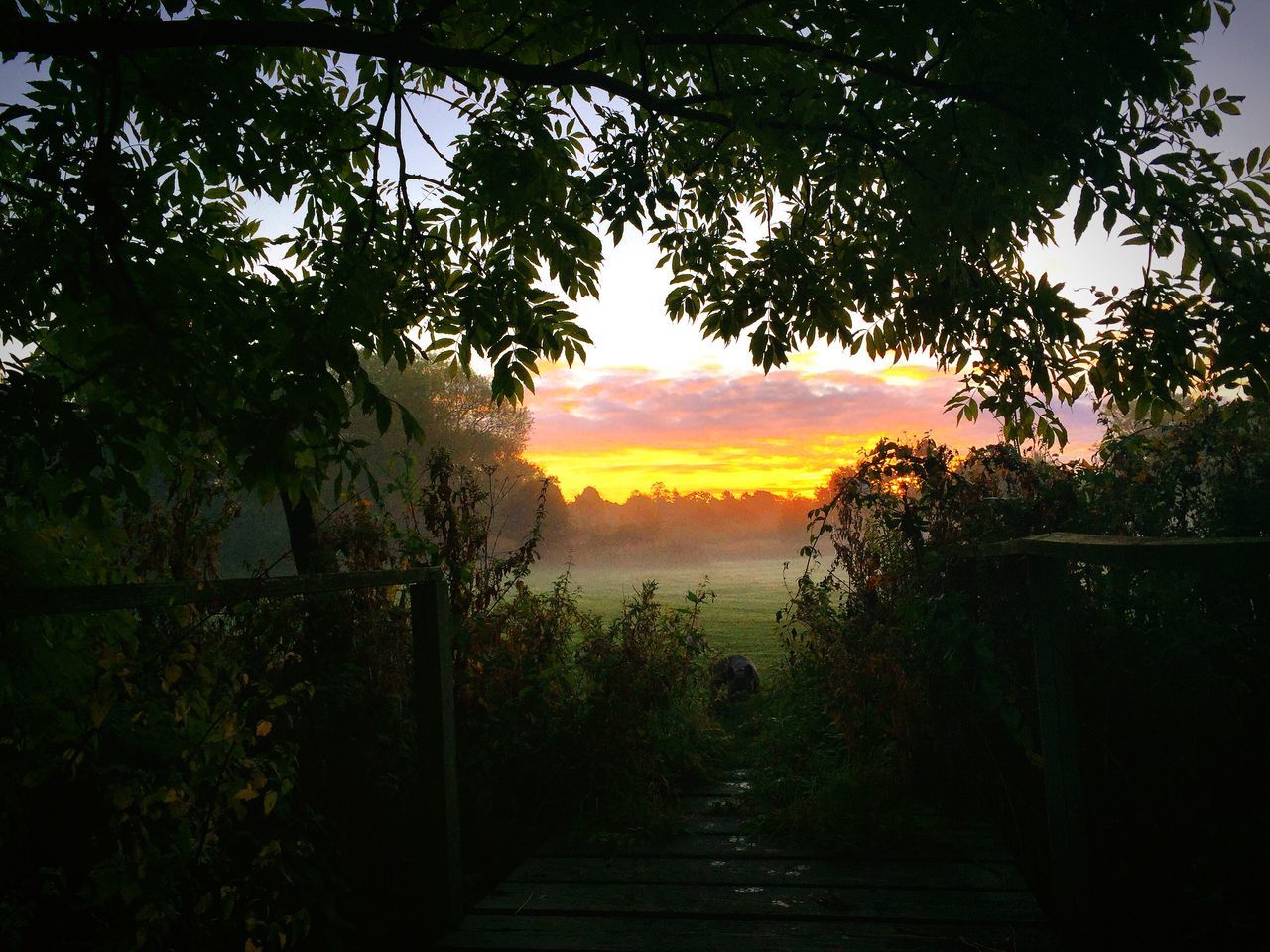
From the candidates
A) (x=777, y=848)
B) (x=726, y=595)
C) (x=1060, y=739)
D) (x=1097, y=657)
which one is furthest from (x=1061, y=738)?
(x=726, y=595)

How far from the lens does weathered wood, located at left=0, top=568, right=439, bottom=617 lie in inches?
77.1

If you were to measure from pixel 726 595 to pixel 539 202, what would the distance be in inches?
917

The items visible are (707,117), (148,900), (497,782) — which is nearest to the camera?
(148,900)

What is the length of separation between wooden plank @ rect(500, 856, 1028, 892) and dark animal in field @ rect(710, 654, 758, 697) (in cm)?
503

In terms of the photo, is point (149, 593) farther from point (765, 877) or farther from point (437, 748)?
point (765, 877)

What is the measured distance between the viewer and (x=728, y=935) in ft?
11.5

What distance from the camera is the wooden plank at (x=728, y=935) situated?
331 cm

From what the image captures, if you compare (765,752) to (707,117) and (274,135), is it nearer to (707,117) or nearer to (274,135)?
(707,117)

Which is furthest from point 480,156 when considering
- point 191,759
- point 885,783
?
point 885,783

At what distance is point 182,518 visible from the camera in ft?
17.4

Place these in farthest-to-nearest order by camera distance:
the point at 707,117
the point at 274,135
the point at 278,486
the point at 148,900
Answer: the point at 274,135 < the point at 707,117 < the point at 278,486 < the point at 148,900

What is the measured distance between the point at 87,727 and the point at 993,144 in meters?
4.21

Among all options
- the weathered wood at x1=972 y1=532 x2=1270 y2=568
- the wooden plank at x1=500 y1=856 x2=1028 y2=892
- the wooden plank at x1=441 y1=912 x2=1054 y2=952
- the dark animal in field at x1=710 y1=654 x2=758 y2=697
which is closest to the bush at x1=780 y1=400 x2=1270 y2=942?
the wooden plank at x1=500 y1=856 x2=1028 y2=892

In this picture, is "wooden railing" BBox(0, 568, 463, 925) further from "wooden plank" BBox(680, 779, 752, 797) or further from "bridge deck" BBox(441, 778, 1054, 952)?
"wooden plank" BBox(680, 779, 752, 797)
